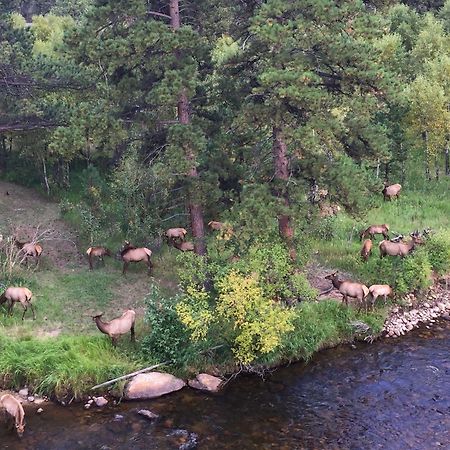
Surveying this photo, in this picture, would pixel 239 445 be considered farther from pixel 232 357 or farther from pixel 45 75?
pixel 45 75

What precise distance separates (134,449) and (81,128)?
11.2 m

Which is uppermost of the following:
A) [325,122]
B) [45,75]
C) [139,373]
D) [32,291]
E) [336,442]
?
[45,75]

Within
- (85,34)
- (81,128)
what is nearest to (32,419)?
(81,128)

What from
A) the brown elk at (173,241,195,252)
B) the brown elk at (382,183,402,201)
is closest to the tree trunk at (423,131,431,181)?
the brown elk at (382,183,402,201)

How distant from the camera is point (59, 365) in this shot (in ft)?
56.3

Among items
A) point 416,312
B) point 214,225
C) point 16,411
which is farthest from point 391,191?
point 16,411

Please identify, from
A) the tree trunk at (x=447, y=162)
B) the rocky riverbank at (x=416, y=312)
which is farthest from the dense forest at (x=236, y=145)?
the tree trunk at (x=447, y=162)

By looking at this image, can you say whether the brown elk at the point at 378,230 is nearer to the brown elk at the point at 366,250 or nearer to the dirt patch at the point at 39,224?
the brown elk at the point at 366,250

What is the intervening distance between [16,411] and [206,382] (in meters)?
5.58

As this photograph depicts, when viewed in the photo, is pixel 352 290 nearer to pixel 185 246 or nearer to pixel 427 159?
pixel 185 246

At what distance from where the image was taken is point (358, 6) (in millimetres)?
18281

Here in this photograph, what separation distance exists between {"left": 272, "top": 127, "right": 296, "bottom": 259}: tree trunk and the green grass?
709 centimetres

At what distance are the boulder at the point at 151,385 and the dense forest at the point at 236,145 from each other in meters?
0.63

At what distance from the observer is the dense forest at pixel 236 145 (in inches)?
714
